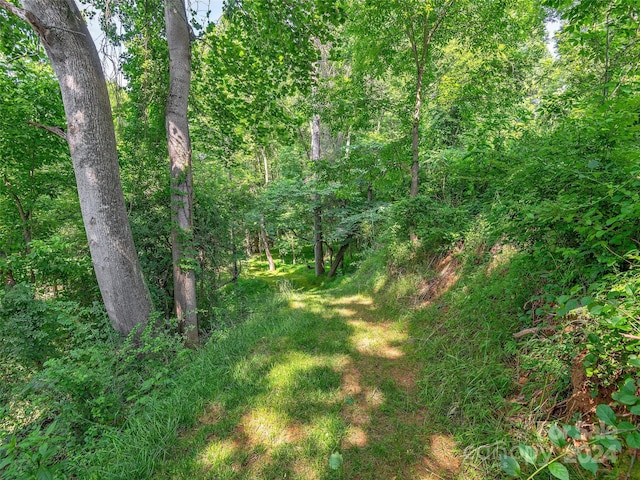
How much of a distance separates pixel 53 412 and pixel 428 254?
216 inches

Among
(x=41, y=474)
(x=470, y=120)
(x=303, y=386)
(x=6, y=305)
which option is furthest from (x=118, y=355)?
(x=470, y=120)

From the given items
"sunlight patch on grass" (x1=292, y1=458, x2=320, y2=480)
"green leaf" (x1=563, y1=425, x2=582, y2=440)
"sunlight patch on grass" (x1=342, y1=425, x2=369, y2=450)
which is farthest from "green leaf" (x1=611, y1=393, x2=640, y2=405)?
"sunlight patch on grass" (x1=292, y1=458, x2=320, y2=480)

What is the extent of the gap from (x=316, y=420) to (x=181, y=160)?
450 centimetres

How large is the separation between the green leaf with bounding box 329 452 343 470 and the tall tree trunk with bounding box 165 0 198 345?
3.27 meters

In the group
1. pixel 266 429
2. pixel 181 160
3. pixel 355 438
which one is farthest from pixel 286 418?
pixel 181 160

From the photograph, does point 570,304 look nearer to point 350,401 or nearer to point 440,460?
point 440,460

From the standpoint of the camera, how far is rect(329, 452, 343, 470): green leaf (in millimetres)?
1913

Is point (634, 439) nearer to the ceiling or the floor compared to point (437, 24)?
nearer to the floor

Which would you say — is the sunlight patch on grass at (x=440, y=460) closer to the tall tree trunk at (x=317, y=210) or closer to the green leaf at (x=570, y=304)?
the green leaf at (x=570, y=304)

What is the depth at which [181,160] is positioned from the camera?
4.78 meters

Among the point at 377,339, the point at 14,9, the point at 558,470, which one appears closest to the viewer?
the point at 558,470

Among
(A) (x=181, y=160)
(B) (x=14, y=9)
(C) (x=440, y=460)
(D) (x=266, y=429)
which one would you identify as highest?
(B) (x=14, y=9)

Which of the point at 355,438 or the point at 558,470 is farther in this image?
the point at 355,438

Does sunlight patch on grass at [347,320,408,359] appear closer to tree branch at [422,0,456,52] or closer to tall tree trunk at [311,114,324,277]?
tree branch at [422,0,456,52]
